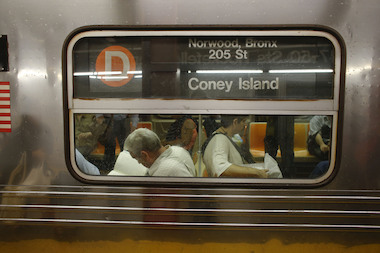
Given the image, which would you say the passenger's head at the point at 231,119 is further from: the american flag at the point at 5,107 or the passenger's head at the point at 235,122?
the american flag at the point at 5,107

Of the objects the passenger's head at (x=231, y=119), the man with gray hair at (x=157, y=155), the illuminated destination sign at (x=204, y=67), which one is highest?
the illuminated destination sign at (x=204, y=67)

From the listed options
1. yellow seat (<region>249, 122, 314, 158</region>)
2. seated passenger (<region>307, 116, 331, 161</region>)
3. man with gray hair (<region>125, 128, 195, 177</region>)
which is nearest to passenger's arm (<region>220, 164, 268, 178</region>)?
yellow seat (<region>249, 122, 314, 158</region>)

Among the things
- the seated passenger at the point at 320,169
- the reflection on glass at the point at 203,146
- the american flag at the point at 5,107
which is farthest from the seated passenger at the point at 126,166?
the seated passenger at the point at 320,169

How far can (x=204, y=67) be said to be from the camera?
2062mm

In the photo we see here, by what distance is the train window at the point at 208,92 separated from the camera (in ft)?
6.62

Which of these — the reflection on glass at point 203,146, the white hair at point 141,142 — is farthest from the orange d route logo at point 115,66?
the white hair at point 141,142

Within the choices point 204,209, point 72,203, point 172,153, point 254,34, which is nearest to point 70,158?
point 72,203

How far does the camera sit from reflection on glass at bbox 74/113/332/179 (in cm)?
209

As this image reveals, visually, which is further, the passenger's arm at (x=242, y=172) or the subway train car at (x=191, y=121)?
the passenger's arm at (x=242, y=172)

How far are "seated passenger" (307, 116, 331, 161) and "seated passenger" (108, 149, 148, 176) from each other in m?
1.16

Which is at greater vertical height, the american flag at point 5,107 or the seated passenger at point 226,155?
the american flag at point 5,107

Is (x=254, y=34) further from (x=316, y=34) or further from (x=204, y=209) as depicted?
(x=204, y=209)

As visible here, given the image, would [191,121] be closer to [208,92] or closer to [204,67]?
[208,92]

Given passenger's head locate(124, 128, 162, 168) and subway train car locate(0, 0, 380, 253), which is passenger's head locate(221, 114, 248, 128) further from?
passenger's head locate(124, 128, 162, 168)
